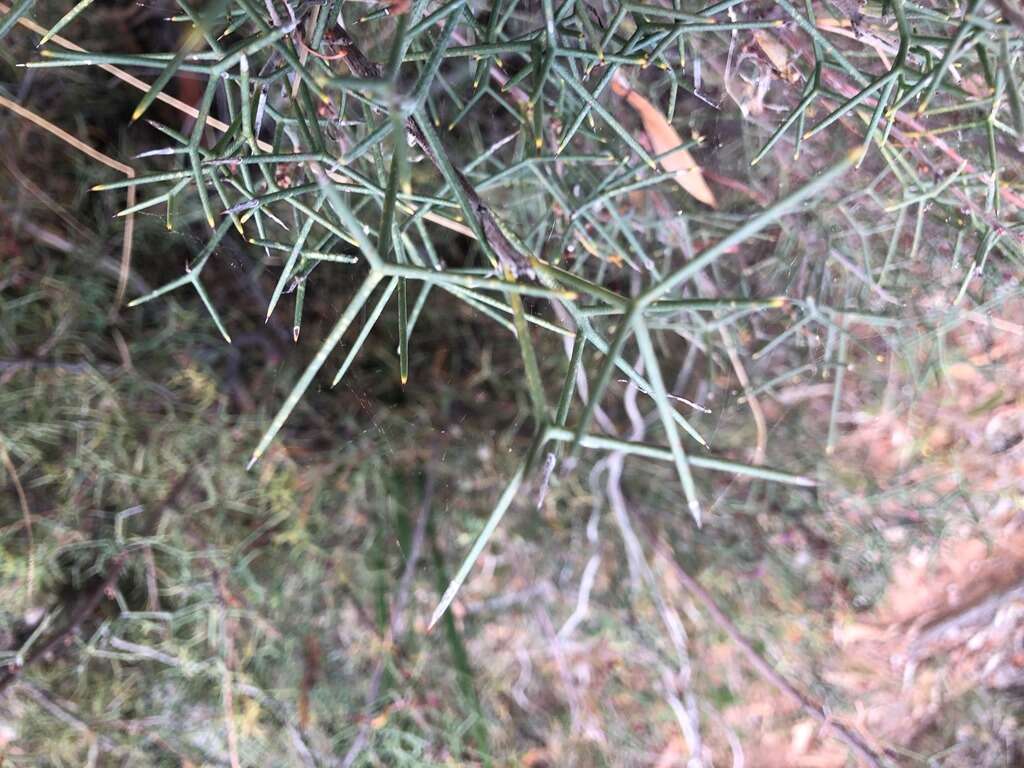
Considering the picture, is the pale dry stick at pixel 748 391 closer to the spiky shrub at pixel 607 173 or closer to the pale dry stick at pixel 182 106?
the spiky shrub at pixel 607 173

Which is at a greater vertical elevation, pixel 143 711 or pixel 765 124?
pixel 765 124

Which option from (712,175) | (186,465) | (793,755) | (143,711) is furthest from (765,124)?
(793,755)

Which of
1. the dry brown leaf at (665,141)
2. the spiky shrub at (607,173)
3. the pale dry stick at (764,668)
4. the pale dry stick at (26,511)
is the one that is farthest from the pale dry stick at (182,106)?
the pale dry stick at (764,668)

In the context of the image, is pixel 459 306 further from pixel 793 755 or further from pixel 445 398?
pixel 793 755

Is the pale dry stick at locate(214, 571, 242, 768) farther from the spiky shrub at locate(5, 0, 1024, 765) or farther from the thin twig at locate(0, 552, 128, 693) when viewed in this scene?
the spiky shrub at locate(5, 0, 1024, 765)

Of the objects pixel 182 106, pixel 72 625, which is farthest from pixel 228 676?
pixel 182 106

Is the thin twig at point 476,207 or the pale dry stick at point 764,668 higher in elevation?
the thin twig at point 476,207

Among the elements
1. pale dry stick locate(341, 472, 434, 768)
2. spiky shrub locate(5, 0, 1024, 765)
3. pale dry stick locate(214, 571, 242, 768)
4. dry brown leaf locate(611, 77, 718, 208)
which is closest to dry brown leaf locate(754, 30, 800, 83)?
spiky shrub locate(5, 0, 1024, 765)

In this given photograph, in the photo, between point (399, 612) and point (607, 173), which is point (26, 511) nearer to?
point (399, 612)
